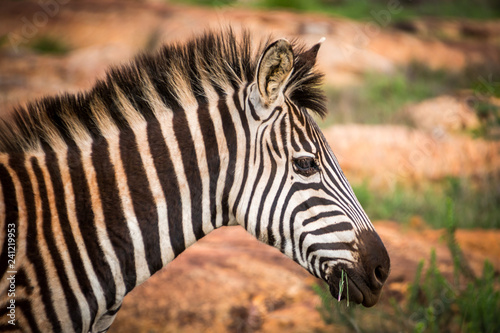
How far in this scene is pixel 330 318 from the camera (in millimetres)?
4023

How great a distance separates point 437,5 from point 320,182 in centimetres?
2114

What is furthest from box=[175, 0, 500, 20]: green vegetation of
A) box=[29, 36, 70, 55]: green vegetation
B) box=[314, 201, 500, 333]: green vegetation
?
box=[314, 201, 500, 333]: green vegetation

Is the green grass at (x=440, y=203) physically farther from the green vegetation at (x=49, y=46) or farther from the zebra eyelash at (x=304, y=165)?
the green vegetation at (x=49, y=46)

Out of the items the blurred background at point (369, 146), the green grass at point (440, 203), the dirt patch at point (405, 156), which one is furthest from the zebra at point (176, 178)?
the dirt patch at point (405, 156)

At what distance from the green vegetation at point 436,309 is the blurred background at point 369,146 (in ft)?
0.05

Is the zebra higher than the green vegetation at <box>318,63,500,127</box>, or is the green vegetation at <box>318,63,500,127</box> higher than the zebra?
the green vegetation at <box>318,63,500,127</box>

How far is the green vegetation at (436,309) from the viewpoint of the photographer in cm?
386

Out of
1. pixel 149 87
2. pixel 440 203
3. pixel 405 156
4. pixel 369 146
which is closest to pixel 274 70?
pixel 149 87

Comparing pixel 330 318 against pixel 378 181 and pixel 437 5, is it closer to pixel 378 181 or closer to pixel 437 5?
pixel 378 181

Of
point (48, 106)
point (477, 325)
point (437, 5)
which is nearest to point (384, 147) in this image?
point (477, 325)

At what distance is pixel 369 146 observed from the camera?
8.41m

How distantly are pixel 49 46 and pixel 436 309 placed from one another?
1215 cm

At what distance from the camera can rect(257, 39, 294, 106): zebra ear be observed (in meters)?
2.31

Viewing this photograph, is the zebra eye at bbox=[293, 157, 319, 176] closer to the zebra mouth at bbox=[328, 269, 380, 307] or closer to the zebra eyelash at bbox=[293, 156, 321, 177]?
the zebra eyelash at bbox=[293, 156, 321, 177]
